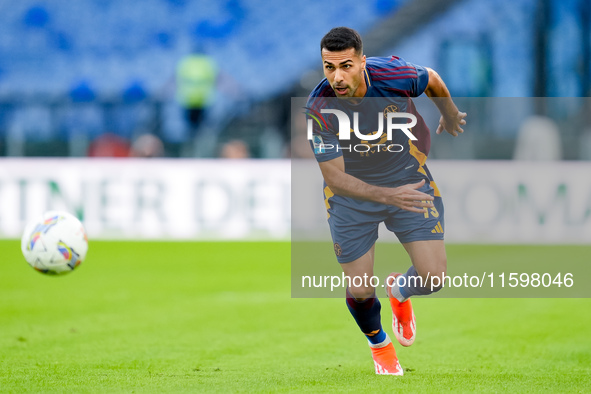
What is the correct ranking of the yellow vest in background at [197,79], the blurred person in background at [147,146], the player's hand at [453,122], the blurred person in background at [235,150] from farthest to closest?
1. the yellow vest in background at [197,79]
2. the blurred person in background at [147,146]
3. the blurred person in background at [235,150]
4. the player's hand at [453,122]

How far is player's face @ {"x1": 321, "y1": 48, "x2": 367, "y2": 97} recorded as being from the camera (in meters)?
4.82

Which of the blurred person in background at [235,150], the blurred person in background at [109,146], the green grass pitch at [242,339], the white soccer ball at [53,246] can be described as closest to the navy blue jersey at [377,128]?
the green grass pitch at [242,339]

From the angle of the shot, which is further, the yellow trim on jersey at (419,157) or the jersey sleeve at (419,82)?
the yellow trim on jersey at (419,157)

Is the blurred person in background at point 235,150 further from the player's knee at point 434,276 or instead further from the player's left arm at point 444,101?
the player's knee at point 434,276

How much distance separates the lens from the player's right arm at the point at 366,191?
5.12 meters

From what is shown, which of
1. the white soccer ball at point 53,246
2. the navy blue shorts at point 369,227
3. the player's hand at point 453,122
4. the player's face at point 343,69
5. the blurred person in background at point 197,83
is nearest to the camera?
the player's face at point 343,69

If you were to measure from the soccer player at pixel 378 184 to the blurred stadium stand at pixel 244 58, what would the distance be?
7.52m

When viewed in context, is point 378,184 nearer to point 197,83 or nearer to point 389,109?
point 389,109

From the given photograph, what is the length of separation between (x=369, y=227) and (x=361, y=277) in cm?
32

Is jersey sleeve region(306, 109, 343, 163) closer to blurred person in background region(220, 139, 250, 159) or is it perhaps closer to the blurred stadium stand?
the blurred stadium stand

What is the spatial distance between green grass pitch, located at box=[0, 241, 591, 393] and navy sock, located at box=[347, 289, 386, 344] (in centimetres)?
28

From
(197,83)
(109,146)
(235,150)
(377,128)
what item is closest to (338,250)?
(377,128)

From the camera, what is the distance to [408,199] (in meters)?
5.25

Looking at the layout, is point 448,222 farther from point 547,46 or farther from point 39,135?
point 39,135
